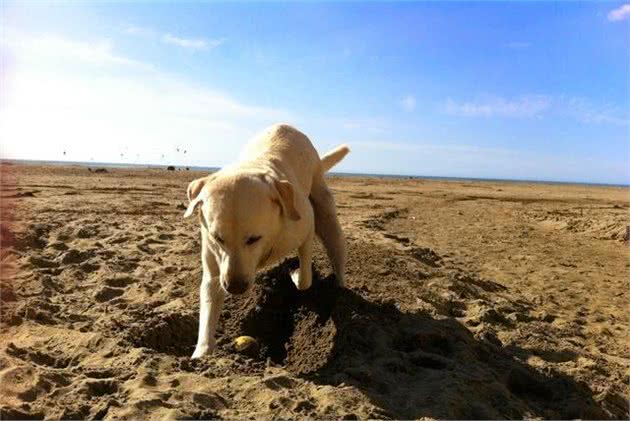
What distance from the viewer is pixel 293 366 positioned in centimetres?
445

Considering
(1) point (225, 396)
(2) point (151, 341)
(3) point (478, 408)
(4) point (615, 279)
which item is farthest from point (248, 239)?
(4) point (615, 279)

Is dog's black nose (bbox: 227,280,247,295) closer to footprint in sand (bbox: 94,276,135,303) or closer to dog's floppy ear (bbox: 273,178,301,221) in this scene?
dog's floppy ear (bbox: 273,178,301,221)

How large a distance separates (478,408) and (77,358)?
9.63 feet

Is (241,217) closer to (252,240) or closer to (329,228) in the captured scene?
(252,240)

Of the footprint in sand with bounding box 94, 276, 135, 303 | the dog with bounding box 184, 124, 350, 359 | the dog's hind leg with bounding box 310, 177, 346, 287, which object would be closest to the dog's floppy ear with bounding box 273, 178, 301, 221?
the dog with bounding box 184, 124, 350, 359

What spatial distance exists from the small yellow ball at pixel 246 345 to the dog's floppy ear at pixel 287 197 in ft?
4.06

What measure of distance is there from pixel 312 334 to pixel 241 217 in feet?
5.03

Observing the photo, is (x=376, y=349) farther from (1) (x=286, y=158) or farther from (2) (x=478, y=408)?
(1) (x=286, y=158)

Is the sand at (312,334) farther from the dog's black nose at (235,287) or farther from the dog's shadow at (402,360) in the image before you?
the dog's black nose at (235,287)

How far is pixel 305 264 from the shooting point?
17.7 ft

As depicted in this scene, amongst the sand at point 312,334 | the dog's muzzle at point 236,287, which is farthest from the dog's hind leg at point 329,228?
the dog's muzzle at point 236,287

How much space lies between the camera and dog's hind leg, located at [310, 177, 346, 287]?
6160mm

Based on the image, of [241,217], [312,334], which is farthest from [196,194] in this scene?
[312,334]

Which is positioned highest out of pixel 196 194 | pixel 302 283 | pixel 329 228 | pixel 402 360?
pixel 196 194
